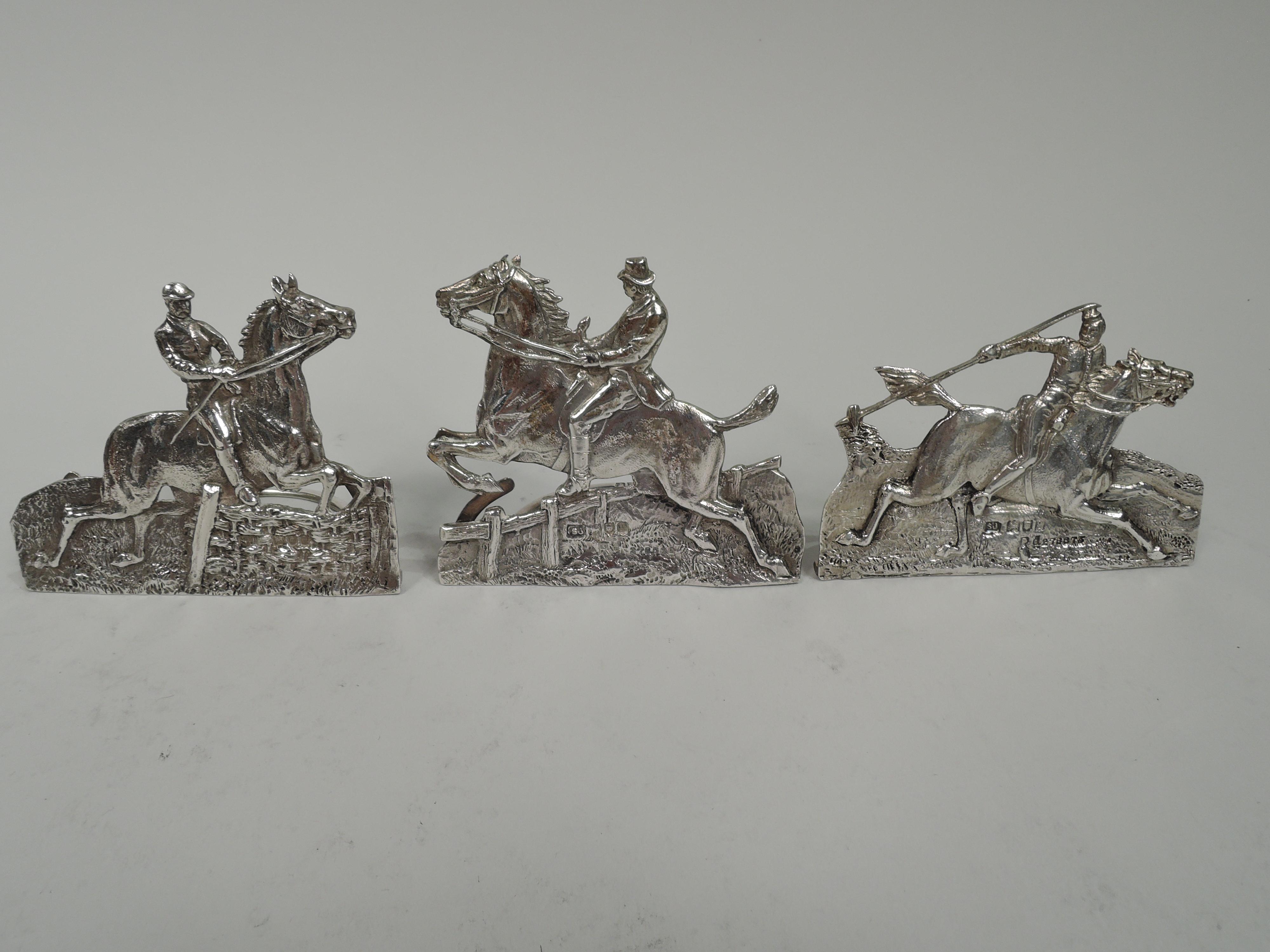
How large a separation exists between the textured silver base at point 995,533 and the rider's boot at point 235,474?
2348mm

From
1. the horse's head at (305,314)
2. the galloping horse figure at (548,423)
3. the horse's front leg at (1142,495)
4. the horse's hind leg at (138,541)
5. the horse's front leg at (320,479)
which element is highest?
the horse's head at (305,314)

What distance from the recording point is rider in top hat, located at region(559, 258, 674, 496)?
3.92m

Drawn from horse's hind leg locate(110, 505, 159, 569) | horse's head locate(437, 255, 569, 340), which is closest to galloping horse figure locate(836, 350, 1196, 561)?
horse's head locate(437, 255, 569, 340)

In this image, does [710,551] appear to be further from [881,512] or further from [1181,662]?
[1181,662]

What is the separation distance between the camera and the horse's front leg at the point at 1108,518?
4.37 m

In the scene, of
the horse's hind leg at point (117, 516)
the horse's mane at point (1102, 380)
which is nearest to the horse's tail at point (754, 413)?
the horse's mane at point (1102, 380)

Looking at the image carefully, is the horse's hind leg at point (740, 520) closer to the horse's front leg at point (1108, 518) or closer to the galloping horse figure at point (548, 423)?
the galloping horse figure at point (548, 423)

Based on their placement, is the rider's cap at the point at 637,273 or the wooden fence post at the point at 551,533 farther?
the wooden fence post at the point at 551,533

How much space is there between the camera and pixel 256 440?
4.05 metres

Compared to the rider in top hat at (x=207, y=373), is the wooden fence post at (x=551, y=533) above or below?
below

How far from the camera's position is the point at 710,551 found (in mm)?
4316

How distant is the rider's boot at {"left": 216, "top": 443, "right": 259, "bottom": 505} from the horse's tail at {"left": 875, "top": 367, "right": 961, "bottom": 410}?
102 inches

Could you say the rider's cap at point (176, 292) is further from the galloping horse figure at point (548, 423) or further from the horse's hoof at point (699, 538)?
the horse's hoof at point (699, 538)

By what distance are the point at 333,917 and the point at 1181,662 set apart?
3.15 m
